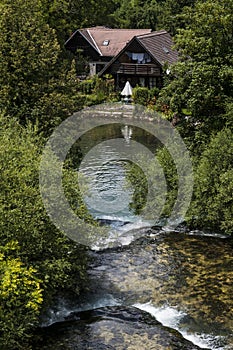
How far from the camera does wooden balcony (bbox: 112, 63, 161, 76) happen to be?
45.0 metres

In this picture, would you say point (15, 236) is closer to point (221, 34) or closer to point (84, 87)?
point (221, 34)

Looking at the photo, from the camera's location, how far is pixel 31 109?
711 inches

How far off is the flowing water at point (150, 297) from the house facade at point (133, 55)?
2720 centimetres

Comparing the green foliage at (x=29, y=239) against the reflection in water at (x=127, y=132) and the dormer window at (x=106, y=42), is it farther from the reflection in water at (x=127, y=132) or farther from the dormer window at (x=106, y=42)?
the dormer window at (x=106, y=42)

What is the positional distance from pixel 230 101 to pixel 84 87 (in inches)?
1065

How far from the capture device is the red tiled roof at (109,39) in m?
53.0

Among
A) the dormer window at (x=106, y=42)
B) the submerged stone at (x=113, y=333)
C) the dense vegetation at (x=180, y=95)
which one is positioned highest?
the dormer window at (x=106, y=42)

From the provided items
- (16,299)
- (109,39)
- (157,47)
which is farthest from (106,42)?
(16,299)

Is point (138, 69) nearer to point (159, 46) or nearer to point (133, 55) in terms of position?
point (133, 55)

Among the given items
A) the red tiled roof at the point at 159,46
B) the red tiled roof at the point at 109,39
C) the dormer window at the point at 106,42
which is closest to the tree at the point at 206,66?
the red tiled roof at the point at 159,46

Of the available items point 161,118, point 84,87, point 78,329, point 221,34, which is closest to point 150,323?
point 78,329

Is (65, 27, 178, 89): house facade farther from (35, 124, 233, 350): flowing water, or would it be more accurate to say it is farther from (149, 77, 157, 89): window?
(35, 124, 233, 350): flowing water

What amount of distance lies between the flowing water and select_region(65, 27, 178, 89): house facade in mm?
27202

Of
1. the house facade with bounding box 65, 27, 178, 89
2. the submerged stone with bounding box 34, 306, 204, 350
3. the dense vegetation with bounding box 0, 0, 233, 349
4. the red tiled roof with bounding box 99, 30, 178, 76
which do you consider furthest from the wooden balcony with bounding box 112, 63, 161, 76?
the submerged stone with bounding box 34, 306, 204, 350
